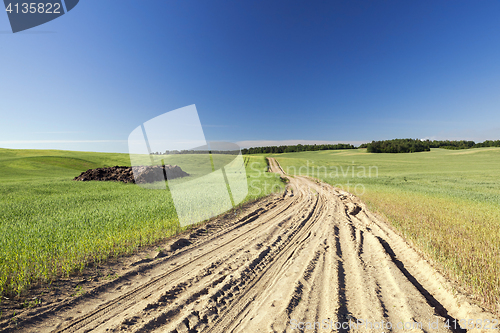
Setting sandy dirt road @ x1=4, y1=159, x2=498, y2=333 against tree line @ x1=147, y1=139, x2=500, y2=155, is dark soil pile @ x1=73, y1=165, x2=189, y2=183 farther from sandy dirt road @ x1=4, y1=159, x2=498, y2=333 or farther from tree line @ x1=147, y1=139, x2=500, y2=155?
tree line @ x1=147, y1=139, x2=500, y2=155

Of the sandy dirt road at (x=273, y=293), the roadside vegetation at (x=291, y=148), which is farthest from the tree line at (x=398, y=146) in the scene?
the sandy dirt road at (x=273, y=293)

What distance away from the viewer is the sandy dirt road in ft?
10.2

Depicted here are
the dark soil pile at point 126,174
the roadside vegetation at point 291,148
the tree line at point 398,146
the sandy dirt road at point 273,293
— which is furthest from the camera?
the roadside vegetation at point 291,148

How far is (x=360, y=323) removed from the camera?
3.08m

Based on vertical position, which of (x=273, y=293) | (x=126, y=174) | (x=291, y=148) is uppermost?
(x=291, y=148)

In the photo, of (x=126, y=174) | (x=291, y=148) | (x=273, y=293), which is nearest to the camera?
(x=273, y=293)

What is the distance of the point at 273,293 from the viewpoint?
3906mm

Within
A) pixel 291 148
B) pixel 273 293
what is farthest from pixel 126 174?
pixel 291 148

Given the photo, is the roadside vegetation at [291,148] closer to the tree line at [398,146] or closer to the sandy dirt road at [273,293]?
the tree line at [398,146]

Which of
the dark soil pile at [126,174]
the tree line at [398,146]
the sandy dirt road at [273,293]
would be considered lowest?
the sandy dirt road at [273,293]

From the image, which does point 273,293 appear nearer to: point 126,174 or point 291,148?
point 126,174

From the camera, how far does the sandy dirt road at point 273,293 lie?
312 centimetres

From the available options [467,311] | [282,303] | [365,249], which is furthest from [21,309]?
[365,249]

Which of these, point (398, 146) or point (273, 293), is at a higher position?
point (398, 146)
